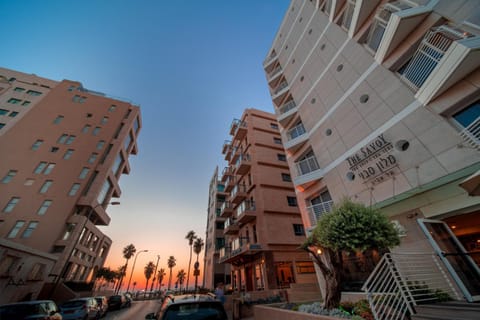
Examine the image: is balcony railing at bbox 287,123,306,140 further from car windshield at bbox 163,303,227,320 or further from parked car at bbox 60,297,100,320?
parked car at bbox 60,297,100,320

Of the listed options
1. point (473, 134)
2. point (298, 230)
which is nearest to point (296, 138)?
point (473, 134)

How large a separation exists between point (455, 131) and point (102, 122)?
A: 4073 centimetres

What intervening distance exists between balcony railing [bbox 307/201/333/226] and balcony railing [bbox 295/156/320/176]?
106 inches

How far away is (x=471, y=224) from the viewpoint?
7938 millimetres

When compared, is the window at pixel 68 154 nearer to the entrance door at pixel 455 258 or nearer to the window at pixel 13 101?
the window at pixel 13 101

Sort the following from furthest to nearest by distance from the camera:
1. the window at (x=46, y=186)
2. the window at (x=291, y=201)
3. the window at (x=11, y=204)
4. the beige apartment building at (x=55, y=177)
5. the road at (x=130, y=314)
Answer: the window at (x=46, y=186), the window at (x=291, y=201), the window at (x=11, y=204), the beige apartment building at (x=55, y=177), the road at (x=130, y=314)

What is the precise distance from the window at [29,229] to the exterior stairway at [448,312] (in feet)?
105

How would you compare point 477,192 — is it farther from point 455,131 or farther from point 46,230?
point 46,230

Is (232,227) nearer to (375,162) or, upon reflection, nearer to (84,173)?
(375,162)

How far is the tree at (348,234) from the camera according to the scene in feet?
19.7

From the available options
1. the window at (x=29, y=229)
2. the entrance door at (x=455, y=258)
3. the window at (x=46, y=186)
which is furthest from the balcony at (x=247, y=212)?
the window at (x=46, y=186)

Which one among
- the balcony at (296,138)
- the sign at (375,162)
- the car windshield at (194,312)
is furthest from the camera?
the balcony at (296,138)

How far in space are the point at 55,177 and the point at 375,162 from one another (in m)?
34.8

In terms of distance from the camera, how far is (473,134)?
20.1ft
